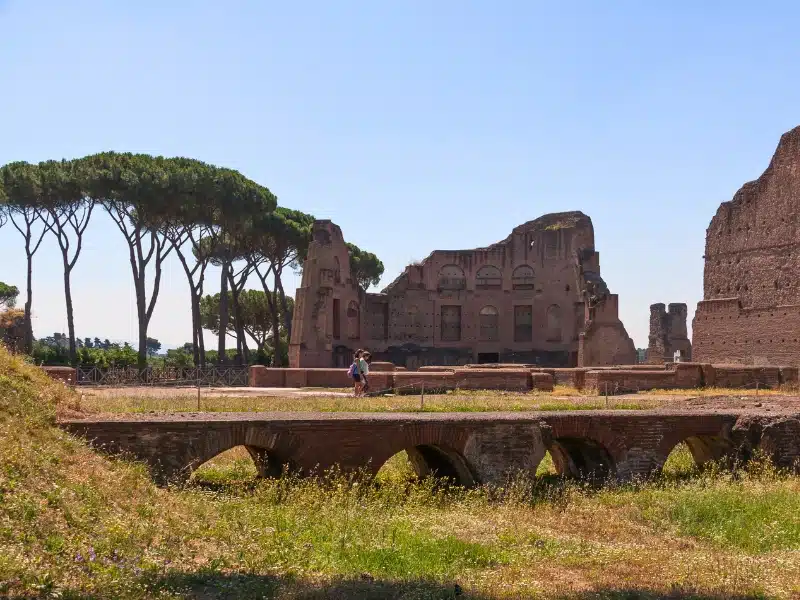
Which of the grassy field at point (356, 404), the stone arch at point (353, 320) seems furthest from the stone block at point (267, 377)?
the grassy field at point (356, 404)

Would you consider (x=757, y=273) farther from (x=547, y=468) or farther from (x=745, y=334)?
(x=547, y=468)

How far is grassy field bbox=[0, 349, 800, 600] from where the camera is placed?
861 centimetres

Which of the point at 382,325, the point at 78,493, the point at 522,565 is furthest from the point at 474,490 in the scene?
the point at 382,325

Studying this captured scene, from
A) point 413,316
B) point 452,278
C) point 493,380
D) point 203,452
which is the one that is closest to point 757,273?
point 493,380

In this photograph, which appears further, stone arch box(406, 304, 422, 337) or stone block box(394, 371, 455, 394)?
stone arch box(406, 304, 422, 337)

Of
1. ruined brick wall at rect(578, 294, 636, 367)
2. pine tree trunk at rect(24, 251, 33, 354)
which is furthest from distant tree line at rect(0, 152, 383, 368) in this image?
ruined brick wall at rect(578, 294, 636, 367)

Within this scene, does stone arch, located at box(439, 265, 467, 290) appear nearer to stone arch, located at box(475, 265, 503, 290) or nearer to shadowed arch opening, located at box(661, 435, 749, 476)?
stone arch, located at box(475, 265, 503, 290)

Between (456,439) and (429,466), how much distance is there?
6.25 ft

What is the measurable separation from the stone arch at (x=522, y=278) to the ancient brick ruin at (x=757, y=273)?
907 cm

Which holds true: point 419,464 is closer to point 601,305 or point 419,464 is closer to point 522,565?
point 522,565

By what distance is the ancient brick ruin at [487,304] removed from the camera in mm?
37656

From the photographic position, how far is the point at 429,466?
639 inches

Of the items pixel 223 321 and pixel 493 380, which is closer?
pixel 493 380

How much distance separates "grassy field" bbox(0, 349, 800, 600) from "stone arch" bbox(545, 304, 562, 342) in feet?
77.5
